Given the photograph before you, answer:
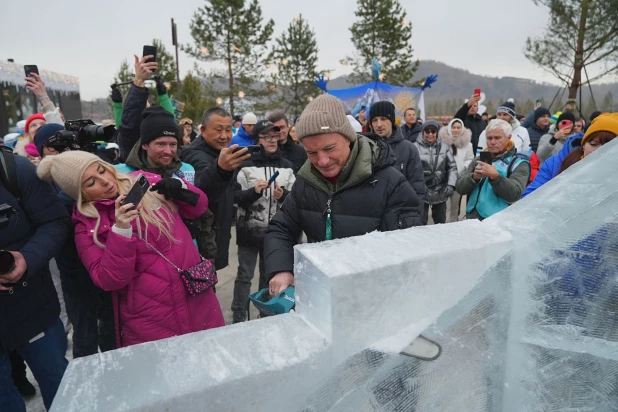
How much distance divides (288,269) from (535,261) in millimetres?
1008

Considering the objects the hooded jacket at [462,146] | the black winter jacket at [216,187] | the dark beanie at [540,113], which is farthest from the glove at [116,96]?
the dark beanie at [540,113]

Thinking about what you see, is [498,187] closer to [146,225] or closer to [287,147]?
[287,147]

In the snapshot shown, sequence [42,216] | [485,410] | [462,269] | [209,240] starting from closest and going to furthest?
1. [462,269]
2. [485,410]
3. [42,216]
4. [209,240]

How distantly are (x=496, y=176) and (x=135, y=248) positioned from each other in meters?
2.92

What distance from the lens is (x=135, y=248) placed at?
1.82m

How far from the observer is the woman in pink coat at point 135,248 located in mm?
1912

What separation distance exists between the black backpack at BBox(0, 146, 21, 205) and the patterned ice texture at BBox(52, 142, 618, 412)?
1.46 meters

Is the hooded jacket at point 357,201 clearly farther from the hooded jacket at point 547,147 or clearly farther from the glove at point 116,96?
the hooded jacket at point 547,147

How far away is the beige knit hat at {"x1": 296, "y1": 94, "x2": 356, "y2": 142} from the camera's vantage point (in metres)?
1.72

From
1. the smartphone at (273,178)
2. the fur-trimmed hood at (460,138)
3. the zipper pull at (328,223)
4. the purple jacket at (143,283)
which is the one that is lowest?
the purple jacket at (143,283)

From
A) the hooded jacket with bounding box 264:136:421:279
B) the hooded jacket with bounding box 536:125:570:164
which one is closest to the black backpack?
the hooded jacket with bounding box 264:136:421:279

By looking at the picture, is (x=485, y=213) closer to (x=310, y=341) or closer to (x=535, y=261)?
(x=535, y=261)

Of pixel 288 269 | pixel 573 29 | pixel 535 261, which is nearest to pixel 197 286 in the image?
pixel 288 269

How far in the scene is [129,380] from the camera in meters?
0.79
